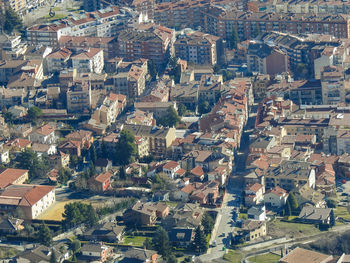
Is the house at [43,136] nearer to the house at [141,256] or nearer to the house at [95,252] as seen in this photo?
the house at [95,252]

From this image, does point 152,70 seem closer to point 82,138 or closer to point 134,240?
point 82,138

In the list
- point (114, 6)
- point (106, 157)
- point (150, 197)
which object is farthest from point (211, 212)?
point (114, 6)

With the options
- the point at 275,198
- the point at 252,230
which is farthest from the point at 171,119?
the point at 252,230

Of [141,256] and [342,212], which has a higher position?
[342,212]

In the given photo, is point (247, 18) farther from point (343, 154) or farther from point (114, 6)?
point (343, 154)

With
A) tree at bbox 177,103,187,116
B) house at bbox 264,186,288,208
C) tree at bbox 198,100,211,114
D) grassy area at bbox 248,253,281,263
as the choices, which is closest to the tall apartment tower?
tree at bbox 177,103,187,116

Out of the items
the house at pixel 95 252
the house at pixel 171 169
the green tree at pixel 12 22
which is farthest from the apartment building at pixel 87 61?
the house at pixel 95 252
